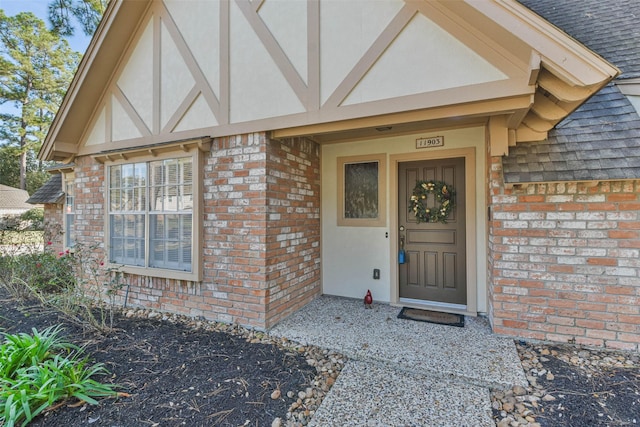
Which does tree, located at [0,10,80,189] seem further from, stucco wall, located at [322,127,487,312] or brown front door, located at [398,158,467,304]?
brown front door, located at [398,158,467,304]

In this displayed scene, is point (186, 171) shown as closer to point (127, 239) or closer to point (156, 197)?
point (156, 197)

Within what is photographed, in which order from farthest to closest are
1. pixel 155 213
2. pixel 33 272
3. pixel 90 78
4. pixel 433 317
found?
pixel 33 272 → pixel 90 78 → pixel 155 213 → pixel 433 317

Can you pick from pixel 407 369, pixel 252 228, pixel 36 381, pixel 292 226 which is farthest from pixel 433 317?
pixel 36 381

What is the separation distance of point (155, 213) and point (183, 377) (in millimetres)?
2461

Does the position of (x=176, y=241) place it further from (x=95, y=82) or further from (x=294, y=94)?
(x=95, y=82)

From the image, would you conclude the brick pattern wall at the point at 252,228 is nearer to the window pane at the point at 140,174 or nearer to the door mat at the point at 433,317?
the window pane at the point at 140,174

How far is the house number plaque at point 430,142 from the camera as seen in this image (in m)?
4.08

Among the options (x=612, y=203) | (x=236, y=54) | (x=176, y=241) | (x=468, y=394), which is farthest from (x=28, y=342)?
(x=612, y=203)

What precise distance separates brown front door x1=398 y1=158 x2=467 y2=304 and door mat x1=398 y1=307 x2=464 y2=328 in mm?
291

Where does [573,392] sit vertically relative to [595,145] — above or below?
below

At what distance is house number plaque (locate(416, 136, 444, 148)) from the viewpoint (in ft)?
13.4

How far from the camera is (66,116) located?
4613 millimetres

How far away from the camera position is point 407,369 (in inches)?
107

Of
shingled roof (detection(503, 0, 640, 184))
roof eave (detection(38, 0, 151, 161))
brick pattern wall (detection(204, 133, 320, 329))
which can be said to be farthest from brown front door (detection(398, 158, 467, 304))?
roof eave (detection(38, 0, 151, 161))
